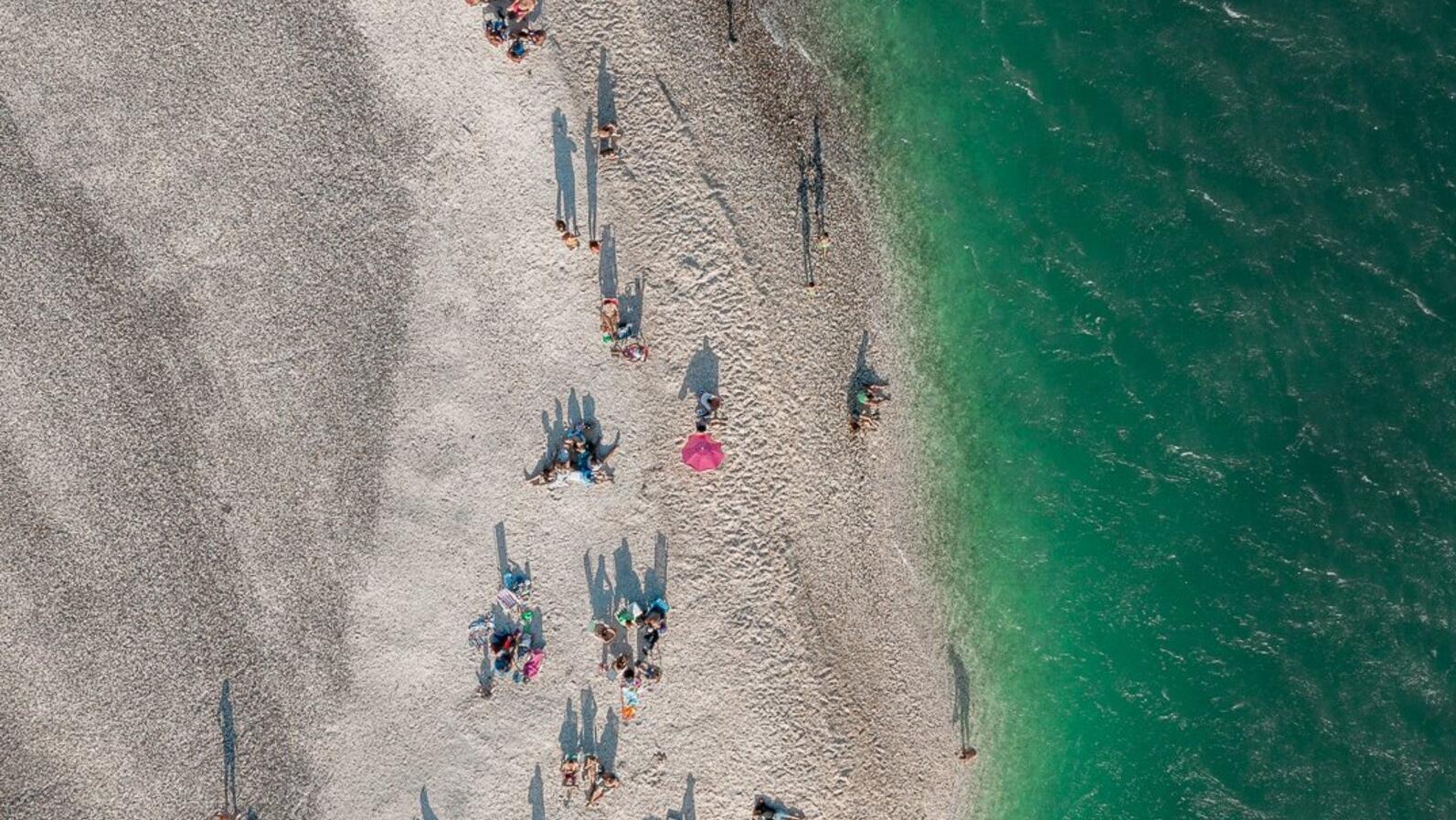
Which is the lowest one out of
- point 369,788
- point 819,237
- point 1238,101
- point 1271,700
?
point 369,788

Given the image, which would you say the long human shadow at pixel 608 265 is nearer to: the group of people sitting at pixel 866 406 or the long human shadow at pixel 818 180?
the long human shadow at pixel 818 180

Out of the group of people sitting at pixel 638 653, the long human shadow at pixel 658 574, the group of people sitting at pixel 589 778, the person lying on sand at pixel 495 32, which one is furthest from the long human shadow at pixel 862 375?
the person lying on sand at pixel 495 32

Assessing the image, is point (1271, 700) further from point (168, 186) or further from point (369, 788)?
point (168, 186)

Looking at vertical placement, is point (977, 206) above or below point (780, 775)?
above

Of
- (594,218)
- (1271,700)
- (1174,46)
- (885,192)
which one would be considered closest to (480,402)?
(594,218)

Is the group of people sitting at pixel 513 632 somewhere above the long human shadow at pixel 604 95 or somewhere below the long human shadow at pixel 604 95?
below

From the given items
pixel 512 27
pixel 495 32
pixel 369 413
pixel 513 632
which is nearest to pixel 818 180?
pixel 512 27
